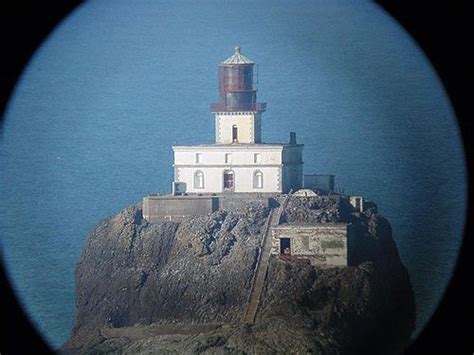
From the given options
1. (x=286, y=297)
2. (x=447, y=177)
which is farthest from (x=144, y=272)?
(x=447, y=177)

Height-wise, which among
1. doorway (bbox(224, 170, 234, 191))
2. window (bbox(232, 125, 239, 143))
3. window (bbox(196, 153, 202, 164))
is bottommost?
doorway (bbox(224, 170, 234, 191))

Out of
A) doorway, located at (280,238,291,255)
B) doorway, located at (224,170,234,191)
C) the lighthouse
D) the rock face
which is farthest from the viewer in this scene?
doorway, located at (224,170,234,191)

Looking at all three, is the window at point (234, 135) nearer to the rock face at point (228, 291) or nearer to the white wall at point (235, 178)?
the white wall at point (235, 178)

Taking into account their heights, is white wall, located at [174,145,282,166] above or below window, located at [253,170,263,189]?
above

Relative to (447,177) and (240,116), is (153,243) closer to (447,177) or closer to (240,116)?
(240,116)

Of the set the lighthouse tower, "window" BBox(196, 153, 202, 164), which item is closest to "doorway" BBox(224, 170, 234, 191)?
"window" BBox(196, 153, 202, 164)

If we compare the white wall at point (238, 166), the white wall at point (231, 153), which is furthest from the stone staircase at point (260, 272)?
the white wall at point (231, 153)

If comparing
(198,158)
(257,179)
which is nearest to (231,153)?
(198,158)

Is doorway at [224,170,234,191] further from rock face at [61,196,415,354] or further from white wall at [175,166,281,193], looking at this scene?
rock face at [61,196,415,354]
